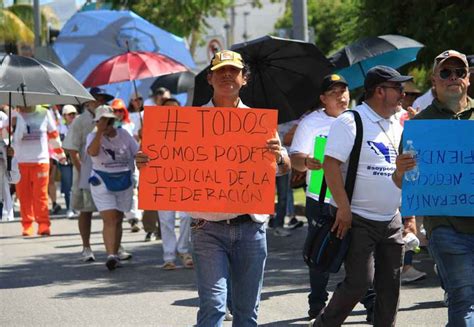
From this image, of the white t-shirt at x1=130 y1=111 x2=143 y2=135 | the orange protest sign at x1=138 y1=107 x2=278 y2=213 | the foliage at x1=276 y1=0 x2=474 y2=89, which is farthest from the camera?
the white t-shirt at x1=130 y1=111 x2=143 y2=135

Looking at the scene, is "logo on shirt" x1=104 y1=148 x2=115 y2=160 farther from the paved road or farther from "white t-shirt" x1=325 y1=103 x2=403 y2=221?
"white t-shirt" x1=325 y1=103 x2=403 y2=221

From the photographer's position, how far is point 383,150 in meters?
7.27

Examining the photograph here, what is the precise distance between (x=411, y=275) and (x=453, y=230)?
4.24 m

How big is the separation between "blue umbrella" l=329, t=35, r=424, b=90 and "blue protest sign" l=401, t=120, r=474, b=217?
5.45 metres

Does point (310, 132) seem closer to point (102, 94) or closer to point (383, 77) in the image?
point (383, 77)

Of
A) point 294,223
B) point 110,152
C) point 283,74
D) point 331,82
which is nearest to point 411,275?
point 283,74

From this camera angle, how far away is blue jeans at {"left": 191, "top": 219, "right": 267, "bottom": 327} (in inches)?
255

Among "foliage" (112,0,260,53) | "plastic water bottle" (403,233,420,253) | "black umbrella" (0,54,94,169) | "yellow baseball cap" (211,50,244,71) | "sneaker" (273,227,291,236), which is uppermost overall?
"foliage" (112,0,260,53)

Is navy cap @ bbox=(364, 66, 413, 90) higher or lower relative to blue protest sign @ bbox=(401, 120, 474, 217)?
higher

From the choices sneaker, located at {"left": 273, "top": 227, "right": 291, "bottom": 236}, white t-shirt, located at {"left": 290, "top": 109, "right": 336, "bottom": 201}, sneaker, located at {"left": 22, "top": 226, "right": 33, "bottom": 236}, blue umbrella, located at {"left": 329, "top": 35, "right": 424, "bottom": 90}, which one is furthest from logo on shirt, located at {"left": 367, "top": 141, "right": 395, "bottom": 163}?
sneaker, located at {"left": 22, "top": 226, "right": 33, "bottom": 236}

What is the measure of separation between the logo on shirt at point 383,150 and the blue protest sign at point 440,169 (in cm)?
54

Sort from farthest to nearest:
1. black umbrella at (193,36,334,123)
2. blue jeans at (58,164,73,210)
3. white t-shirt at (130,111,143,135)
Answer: blue jeans at (58,164,73,210), white t-shirt at (130,111,143,135), black umbrella at (193,36,334,123)

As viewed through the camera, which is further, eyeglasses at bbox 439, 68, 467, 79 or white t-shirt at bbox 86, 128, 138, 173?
white t-shirt at bbox 86, 128, 138, 173

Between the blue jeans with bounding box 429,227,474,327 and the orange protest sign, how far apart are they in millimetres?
990
